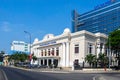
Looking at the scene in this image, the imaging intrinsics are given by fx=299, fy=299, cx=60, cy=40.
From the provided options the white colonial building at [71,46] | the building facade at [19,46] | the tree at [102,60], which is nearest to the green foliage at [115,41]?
the tree at [102,60]

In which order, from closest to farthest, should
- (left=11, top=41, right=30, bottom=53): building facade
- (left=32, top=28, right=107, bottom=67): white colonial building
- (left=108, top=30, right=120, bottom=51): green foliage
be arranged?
1. (left=108, top=30, right=120, bottom=51): green foliage
2. (left=32, top=28, right=107, bottom=67): white colonial building
3. (left=11, top=41, right=30, bottom=53): building facade

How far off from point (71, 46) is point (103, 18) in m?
66.2

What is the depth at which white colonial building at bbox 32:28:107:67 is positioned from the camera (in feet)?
309

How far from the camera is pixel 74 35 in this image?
9856cm

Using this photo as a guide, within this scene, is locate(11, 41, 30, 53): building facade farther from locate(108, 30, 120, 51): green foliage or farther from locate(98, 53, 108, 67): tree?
locate(108, 30, 120, 51): green foliage

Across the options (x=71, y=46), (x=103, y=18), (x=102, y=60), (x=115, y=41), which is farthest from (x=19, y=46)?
(x=115, y=41)

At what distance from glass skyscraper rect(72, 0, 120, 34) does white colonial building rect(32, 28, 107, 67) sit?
148 ft

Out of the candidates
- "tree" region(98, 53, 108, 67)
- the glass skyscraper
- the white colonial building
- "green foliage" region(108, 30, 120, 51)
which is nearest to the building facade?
the glass skyscraper

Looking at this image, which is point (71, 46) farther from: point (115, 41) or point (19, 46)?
point (19, 46)

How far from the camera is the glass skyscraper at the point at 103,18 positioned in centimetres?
15225

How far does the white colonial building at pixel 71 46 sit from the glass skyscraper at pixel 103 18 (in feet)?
148

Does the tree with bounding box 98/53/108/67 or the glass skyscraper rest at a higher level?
the glass skyscraper

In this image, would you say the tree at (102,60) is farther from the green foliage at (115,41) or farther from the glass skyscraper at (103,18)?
the glass skyscraper at (103,18)

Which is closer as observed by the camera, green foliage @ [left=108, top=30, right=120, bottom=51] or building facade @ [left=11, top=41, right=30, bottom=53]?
green foliage @ [left=108, top=30, right=120, bottom=51]
